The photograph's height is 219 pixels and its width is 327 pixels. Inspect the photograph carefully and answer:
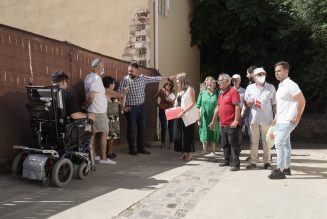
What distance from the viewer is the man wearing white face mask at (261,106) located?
7.62m

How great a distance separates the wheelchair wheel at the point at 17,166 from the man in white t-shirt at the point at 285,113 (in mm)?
3846

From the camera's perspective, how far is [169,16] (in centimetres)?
1405

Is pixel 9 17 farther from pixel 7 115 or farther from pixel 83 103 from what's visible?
pixel 7 115

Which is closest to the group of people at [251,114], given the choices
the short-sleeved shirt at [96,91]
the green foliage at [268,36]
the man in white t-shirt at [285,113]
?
the man in white t-shirt at [285,113]

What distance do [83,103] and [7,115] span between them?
1.82m

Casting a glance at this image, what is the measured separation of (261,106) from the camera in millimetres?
7602

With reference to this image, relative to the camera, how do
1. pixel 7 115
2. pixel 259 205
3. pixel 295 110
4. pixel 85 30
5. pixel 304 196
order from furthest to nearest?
1. pixel 85 30
2. pixel 295 110
3. pixel 7 115
4. pixel 304 196
5. pixel 259 205

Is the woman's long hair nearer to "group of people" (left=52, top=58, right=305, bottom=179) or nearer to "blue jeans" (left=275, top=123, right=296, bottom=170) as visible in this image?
"group of people" (left=52, top=58, right=305, bottom=179)

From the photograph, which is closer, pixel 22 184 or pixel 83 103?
pixel 22 184

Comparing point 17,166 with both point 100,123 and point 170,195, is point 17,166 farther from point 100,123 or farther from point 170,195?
point 170,195

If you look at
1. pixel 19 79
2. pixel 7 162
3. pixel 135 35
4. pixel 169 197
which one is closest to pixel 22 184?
pixel 7 162

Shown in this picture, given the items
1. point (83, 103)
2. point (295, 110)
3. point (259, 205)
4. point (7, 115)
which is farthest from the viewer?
point (83, 103)

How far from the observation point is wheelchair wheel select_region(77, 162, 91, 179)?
6.36m

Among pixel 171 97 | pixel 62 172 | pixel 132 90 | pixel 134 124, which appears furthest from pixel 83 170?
A: pixel 171 97
